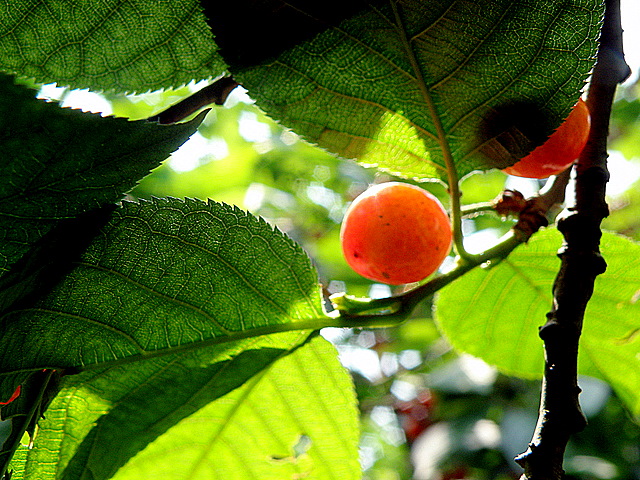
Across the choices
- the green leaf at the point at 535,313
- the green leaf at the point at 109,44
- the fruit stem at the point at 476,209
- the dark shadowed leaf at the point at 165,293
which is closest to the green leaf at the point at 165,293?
the dark shadowed leaf at the point at 165,293

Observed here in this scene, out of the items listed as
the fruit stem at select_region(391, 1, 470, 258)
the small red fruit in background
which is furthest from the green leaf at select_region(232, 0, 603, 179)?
the small red fruit in background

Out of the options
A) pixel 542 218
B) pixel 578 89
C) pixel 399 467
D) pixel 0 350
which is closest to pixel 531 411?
pixel 399 467

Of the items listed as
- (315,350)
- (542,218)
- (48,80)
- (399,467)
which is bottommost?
(315,350)

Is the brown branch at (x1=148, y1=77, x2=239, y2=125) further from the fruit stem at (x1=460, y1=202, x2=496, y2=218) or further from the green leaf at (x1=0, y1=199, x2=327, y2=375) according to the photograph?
the fruit stem at (x1=460, y1=202, x2=496, y2=218)

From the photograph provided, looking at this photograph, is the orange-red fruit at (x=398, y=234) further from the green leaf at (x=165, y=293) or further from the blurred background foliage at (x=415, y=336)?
the blurred background foliage at (x=415, y=336)

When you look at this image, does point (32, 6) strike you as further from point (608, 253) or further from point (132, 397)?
point (608, 253)

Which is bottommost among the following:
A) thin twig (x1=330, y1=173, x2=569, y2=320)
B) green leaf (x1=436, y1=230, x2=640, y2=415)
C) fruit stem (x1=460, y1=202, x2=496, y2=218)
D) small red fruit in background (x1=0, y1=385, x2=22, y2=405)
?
small red fruit in background (x1=0, y1=385, x2=22, y2=405)
